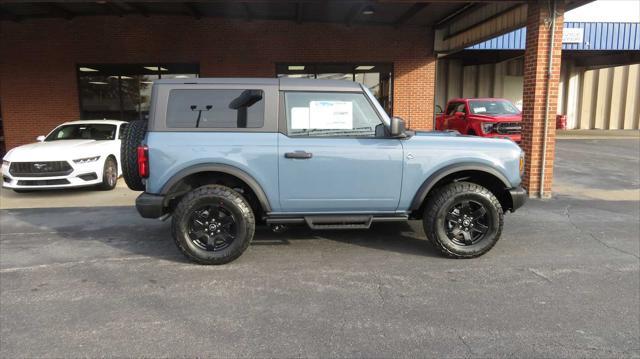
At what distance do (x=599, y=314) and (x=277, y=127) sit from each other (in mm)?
3248

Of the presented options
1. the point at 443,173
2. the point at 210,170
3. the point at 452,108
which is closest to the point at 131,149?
the point at 210,170

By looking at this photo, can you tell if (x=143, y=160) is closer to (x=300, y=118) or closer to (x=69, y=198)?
(x=300, y=118)

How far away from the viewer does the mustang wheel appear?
870 cm

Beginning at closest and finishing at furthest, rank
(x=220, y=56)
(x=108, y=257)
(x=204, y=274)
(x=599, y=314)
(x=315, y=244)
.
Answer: (x=599, y=314)
(x=204, y=274)
(x=108, y=257)
(x=315, y=244)
(x=220, y=56)

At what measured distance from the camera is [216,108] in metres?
4.64

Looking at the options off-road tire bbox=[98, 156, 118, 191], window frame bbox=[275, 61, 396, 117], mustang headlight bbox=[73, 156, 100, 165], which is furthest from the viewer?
window frame bbox=[275, 61, 396, 117]

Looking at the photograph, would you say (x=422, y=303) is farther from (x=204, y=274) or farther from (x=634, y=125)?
(x=634, y=125)

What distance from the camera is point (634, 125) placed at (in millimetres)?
28125

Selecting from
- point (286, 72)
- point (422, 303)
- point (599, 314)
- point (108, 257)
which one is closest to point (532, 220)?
point (599, 314)

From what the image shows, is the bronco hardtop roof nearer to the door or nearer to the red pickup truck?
the door

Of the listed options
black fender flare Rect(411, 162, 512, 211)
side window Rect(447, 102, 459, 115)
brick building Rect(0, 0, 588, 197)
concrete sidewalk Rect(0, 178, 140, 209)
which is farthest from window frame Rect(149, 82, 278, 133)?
side window Rect(447, 102, 459, 115)

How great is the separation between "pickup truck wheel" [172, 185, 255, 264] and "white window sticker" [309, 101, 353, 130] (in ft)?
3.67

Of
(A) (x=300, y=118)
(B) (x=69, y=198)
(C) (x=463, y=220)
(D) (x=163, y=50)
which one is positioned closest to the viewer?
(A) (x=300, y=118)

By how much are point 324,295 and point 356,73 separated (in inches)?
435
